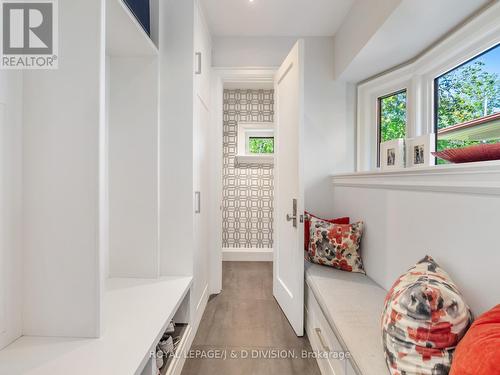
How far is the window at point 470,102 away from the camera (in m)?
1.26

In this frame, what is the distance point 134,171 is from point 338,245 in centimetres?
155

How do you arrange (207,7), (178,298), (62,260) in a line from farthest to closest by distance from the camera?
1. (207,7)
2. (178,298)
3. (62,260)

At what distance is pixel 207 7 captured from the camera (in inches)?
87.0

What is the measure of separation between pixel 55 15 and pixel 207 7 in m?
1.48

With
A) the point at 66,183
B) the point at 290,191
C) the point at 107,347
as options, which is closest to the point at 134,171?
the point at 66,183

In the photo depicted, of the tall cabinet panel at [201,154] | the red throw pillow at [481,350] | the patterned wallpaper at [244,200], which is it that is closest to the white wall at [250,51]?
the tall cabinet panel at [201,154]

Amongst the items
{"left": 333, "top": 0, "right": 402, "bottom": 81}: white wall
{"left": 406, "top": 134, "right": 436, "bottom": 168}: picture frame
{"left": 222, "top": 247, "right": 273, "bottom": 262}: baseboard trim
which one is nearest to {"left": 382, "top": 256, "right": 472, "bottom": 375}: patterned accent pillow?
{"left": 406, "top": 134, "right": 436, "bottom": 168}: picture frame

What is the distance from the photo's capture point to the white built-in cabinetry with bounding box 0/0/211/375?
1041mm

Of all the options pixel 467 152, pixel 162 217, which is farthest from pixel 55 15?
pixel 467 152

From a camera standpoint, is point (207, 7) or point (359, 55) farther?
point (207, 7)

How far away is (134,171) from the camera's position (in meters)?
1.74

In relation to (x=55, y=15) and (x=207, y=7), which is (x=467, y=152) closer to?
(x=55, y=15)

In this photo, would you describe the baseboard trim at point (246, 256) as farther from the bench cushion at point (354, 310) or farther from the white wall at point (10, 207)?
the white wall at point (10, 207)

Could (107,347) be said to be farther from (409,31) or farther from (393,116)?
(393,116)
